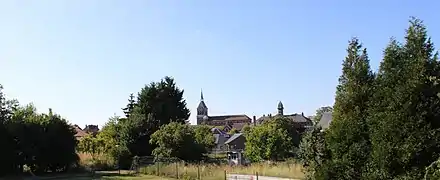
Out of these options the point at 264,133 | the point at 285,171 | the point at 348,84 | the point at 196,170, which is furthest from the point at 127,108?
the point at 348,84

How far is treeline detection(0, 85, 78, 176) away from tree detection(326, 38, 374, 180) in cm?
2839

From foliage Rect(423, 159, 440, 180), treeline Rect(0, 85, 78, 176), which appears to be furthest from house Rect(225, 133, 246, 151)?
foliage Rect(423, 159, 440, 180)

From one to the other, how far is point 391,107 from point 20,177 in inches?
1162

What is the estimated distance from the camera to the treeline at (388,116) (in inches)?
460

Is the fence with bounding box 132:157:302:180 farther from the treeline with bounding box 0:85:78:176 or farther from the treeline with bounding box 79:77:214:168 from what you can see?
the treeline with bounding box 0:85:78:176

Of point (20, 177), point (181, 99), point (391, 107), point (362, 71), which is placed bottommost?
point (20, 177)

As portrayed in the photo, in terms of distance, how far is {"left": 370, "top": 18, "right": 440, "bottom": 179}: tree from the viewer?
1159cm

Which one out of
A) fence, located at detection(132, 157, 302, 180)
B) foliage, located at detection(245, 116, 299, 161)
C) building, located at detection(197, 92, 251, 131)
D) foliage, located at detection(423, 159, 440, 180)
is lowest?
fence, located at detection(132, 157, 302, 180)

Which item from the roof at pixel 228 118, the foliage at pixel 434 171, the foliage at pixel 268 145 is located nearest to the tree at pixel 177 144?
the foliage at pixel 268 145

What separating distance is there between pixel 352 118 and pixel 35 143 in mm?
29546

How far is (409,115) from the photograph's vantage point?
11852mm

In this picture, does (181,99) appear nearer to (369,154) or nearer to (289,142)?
(289,142)

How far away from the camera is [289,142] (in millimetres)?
45969

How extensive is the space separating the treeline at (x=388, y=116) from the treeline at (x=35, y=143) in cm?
2806
